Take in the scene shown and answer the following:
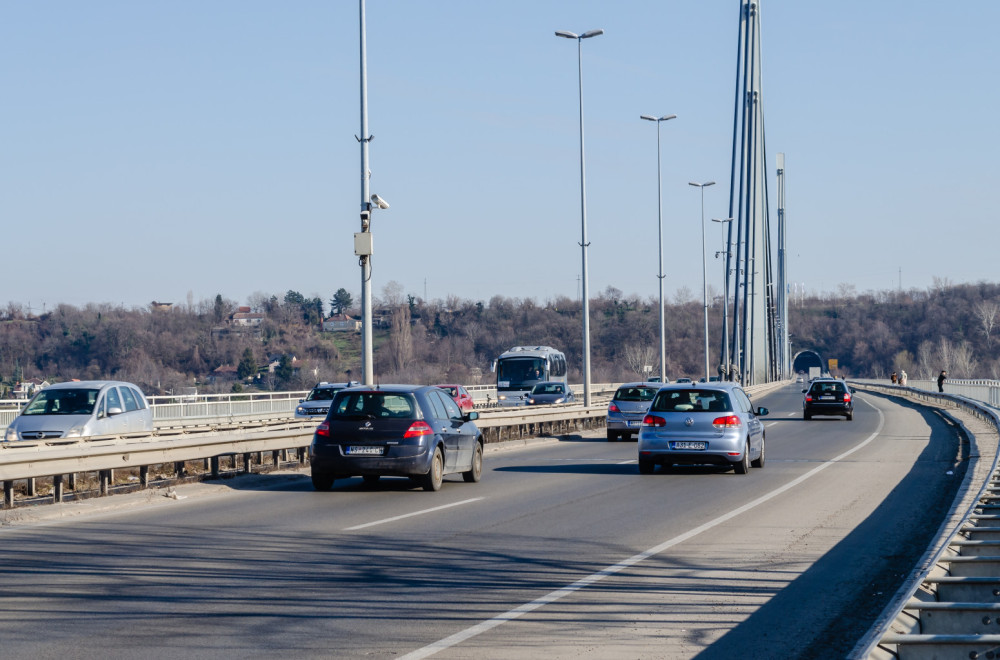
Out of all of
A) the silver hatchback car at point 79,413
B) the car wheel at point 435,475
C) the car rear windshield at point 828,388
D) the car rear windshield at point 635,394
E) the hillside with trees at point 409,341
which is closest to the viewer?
the car wheel at point 435,475

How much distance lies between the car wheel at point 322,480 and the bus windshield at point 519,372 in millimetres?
41781

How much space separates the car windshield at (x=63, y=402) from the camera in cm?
2083

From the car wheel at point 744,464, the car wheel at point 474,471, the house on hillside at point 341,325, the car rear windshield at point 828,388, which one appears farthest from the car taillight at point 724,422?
the house on hillside at point 341,325

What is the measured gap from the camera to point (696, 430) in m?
19.3

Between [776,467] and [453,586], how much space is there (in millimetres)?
13327

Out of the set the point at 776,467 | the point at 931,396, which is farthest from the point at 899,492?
the point at 931,396

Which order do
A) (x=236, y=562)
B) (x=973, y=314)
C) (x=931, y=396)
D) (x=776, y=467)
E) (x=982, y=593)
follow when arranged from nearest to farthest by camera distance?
1. (x=982, y=593)
2. (x=236, y=562)
3. (x=776, y=467)
4. (x=931, y=396)
5. (x=973, y=314)

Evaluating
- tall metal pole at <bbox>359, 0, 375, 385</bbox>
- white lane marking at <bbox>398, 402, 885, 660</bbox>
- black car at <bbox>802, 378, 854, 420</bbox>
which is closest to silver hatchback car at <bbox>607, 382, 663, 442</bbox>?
tall metal pole at <bbox>359, 0, 375, 385</bbox>

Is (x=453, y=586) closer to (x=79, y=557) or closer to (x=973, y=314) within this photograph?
(x=79, y=557)

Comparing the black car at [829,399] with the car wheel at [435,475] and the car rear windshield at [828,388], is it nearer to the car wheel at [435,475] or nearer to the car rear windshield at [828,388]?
the car rear windshield at [828,388]

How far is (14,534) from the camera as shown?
12031 millimetres

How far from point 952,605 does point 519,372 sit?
2105 inches

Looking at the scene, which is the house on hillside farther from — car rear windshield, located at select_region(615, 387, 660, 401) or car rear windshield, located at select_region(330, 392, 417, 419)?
car rear windshield, located at select_region(330, 392, 417, 419)

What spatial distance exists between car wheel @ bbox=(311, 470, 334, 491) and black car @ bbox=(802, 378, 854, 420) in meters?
28.7
